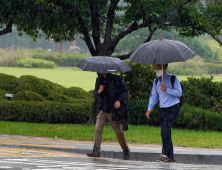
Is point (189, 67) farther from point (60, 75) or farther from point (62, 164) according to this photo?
point (62, 164)

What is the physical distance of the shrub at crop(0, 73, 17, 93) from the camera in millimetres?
17812

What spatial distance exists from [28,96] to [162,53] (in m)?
10.4

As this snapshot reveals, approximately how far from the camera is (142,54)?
7.26m

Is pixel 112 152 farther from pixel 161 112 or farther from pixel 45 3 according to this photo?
pixel 45 3

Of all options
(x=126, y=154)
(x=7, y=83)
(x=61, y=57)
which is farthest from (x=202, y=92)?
(x=61, y=57)

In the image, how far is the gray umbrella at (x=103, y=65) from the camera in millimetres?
7883

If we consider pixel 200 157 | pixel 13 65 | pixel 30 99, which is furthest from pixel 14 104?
pixel 13 65

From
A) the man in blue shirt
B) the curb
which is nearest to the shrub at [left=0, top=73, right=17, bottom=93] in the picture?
the curb

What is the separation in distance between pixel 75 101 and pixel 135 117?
10.5 feet

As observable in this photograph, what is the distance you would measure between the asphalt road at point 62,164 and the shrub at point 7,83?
995 centimetres

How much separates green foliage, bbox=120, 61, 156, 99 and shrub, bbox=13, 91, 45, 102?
3654mm

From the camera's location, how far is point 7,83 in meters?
18.1

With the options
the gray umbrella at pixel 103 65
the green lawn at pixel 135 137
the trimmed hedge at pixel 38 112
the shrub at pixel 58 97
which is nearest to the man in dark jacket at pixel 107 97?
→ the gray umbrella at pixel 103 65

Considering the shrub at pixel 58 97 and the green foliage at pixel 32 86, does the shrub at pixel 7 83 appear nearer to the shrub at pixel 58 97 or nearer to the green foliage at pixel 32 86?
the green foliage at pixel 32 86
